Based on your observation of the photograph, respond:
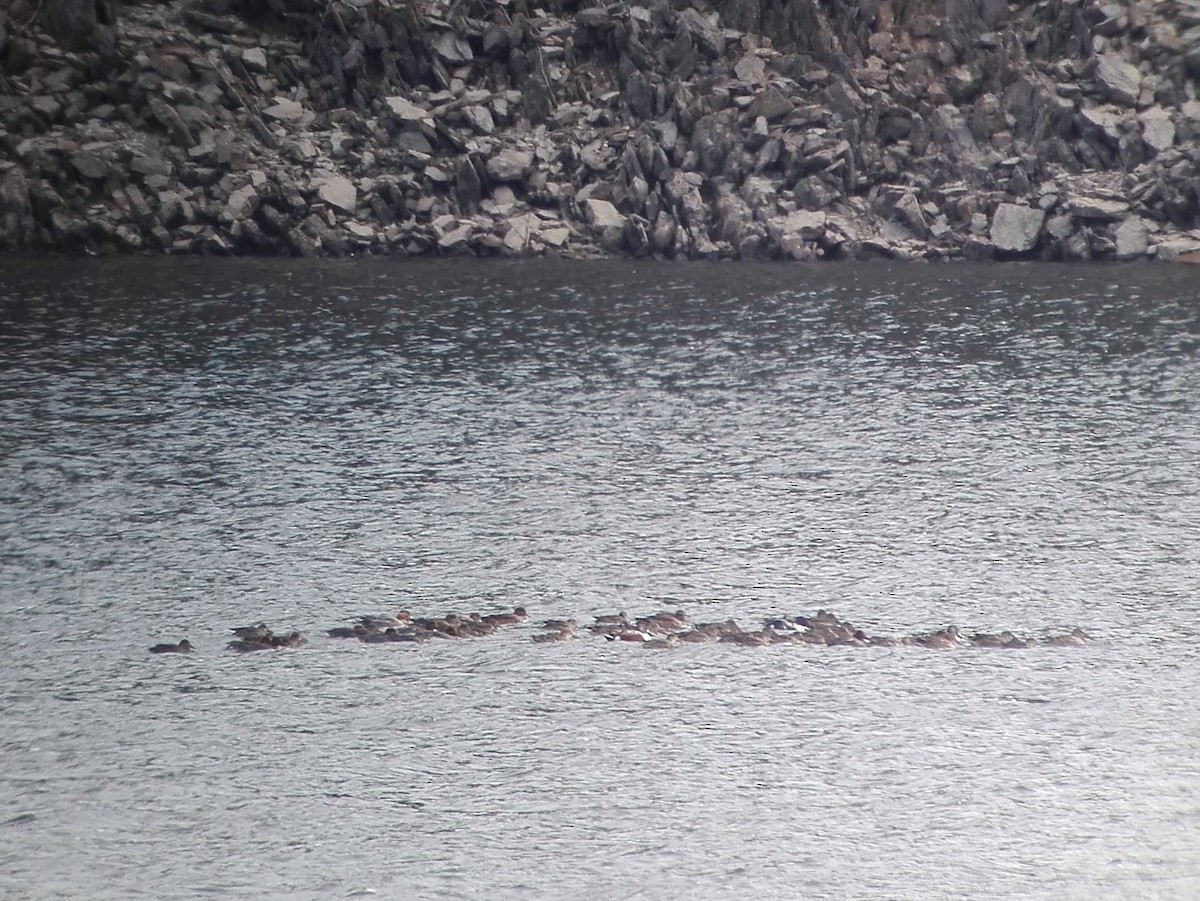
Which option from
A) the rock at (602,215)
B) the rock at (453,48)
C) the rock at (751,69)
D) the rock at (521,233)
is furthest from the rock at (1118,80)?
the rock at (453,48)

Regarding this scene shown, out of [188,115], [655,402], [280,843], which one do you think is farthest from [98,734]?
[188,115]

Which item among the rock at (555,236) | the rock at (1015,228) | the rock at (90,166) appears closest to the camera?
the rock at (1015,228)

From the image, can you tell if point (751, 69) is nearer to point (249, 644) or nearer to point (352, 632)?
point (352, 632)

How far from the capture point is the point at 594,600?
65.9 ft

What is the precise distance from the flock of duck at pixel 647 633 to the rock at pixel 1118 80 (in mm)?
44223

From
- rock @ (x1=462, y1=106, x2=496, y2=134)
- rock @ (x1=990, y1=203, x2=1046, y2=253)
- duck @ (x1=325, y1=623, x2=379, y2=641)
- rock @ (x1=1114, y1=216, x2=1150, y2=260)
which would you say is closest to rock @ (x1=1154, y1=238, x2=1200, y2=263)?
rock @ (x1=1114, y1=216, x2=1150, y2=260)

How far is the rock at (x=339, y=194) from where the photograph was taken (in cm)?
5438

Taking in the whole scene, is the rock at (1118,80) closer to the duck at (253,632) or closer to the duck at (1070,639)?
the duck at (1070,639)

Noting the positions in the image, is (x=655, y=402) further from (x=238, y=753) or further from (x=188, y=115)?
(x=188, y=115)

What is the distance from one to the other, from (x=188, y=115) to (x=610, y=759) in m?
47.6

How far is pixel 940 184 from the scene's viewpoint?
2232 inches

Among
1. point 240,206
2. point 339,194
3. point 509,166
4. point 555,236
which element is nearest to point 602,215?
point 555,236

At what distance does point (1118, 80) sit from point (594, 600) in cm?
4603

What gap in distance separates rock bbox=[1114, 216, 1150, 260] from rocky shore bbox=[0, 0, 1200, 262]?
3.8 inches
